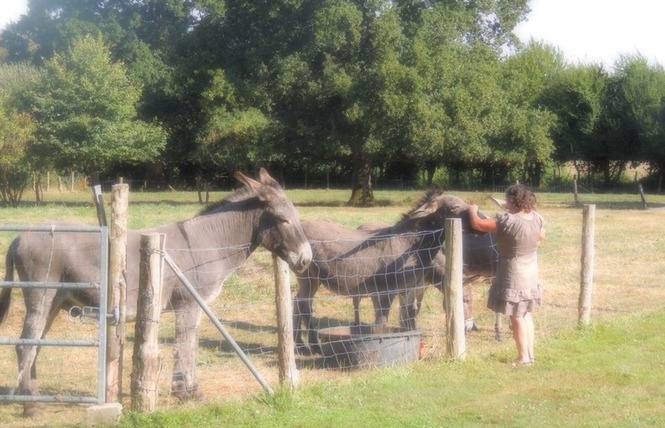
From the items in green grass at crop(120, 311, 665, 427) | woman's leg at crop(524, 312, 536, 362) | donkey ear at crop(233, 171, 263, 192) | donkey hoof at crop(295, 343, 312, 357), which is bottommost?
donkey hoof at crop(295, 343, 312, 357)

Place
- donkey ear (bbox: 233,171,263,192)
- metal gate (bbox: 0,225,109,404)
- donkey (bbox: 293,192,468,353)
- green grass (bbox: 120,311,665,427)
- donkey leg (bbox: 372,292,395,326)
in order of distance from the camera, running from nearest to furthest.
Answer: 1. metal gate (bbox: 0,225,109,404)
2. green grass (bbox: 120,311,665,427)
3. donkey ear (bbox: 233,171,263,192)
4. donkey leg (bbox: 372,292,395,326)
5. donkey (bbox: 293,192,468,353)

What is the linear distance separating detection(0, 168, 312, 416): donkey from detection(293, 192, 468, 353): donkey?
195 centimetres

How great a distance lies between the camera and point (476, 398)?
8008 millimetres

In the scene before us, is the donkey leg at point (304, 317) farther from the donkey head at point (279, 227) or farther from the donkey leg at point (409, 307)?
the donkey head at point (279, 227)

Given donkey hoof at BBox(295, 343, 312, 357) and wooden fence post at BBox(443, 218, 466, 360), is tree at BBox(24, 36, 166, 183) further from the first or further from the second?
wooden fence post at BBox(443, 218, 466, 360)

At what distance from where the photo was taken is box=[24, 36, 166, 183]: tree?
140ft

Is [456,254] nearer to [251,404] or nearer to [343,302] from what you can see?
[251,404]

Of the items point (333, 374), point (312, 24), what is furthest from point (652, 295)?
point (312, 24)

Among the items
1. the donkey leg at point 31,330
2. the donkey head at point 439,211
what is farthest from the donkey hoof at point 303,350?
the donkey leg at point 31,330

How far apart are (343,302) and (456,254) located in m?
4.77

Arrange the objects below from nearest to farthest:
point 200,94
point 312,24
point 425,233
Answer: point 425,233, point 312,24, point 200,94

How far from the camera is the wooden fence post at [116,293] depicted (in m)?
7.27

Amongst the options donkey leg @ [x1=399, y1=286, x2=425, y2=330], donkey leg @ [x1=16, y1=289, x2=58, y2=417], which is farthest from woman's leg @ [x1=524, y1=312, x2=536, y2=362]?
donkey leg @ [x1=16, y1=289, x2=58, y2=417]

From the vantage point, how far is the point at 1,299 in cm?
866
